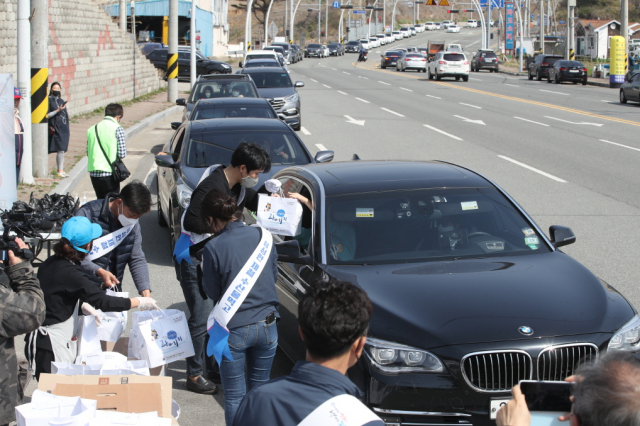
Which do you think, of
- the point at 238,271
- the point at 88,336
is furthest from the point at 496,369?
the point at 88,336

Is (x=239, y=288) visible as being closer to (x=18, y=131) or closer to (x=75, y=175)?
(x=18, y=131)

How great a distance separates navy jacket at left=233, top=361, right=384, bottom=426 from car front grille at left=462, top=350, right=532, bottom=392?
1.67 meters

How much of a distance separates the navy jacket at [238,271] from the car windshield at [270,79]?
1907cm

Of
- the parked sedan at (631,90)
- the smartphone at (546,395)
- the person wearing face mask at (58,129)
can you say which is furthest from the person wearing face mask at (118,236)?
the parked sedan at (631,90)

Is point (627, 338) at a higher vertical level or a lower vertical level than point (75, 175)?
lower

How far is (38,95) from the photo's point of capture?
12727 mm

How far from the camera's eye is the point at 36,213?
23.7ft

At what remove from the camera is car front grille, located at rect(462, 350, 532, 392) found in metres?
3.93

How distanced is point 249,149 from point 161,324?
1369mm

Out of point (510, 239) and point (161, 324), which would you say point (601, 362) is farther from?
A: point (510, 239)

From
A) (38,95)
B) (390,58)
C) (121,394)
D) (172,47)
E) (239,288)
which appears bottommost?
(121,394)

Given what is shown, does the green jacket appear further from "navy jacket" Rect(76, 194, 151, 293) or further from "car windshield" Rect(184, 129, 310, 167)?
"navy jacket" Rect(76, 194, 151, 293)

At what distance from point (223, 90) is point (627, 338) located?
15.6 m

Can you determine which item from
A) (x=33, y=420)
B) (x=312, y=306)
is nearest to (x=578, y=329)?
(x=312, y=306)
